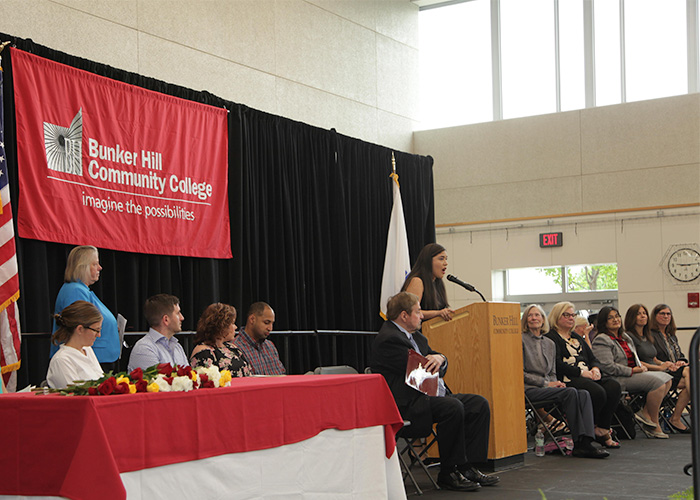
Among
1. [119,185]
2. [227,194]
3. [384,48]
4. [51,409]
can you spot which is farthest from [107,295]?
[384,48]

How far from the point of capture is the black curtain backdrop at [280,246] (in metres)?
5.55

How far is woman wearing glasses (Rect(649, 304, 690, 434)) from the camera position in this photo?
24.7 ft

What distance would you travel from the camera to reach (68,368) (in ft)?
11.3

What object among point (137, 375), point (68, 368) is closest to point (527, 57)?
point (68, 368)

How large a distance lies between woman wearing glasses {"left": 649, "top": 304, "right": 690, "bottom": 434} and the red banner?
13.1 ft

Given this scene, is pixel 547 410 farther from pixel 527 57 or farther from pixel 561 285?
pixel 527 57

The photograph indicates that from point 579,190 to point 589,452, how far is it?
4587mm

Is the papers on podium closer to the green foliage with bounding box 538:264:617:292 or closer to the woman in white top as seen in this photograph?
the woman in white top

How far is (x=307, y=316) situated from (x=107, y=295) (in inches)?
87.6

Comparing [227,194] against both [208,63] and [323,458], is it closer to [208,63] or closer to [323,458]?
[208,63]

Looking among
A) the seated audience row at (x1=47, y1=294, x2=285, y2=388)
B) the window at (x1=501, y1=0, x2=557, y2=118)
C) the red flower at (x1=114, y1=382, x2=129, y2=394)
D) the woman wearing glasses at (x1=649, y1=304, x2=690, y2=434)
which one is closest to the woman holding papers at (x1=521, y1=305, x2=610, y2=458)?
the woman wearing glasses at (x1=649, y1=304, x2=690, y2=434)

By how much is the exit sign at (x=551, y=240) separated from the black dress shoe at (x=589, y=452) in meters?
4.21

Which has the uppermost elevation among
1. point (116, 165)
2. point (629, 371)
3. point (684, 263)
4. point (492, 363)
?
point (116, 165)

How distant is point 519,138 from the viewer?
10.4 m
